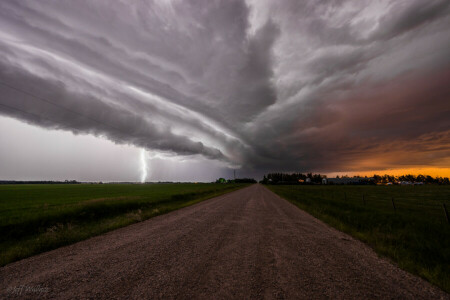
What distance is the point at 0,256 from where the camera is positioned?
6.10m

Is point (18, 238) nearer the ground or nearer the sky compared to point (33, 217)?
nearer the ground

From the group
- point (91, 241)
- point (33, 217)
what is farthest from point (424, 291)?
point (33, 217)

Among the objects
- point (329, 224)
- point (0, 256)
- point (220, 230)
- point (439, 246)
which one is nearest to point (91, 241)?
point (0, 256)

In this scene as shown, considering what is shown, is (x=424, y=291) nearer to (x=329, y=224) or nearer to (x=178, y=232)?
(x=329, y=224)

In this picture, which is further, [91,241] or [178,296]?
[91,241]

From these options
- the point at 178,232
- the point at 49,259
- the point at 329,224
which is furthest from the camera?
the point at 329,224

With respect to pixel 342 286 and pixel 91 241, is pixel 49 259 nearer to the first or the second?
pixel 91 241

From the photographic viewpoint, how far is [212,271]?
15.7ft

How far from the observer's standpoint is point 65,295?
12.4ft

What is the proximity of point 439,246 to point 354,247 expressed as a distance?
3.34 meters

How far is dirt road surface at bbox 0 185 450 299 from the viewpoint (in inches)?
152

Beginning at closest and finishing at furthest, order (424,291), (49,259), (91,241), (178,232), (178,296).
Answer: (178,296) < (424,291) < (49,259) < (91,241) < (178,232)

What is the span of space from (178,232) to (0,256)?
5.92m

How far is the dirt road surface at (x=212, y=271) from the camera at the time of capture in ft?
12.6
